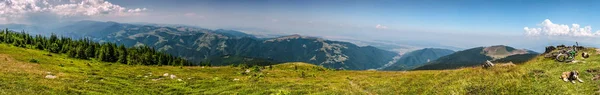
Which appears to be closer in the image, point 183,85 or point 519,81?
point 519,81

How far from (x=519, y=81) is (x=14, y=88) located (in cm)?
5024

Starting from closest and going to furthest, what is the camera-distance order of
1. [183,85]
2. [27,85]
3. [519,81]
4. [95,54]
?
[519,81], [27,85], [183,85], [95,54]

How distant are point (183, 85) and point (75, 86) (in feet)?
40.6

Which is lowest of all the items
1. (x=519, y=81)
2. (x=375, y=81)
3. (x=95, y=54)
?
(x=95, y=54)

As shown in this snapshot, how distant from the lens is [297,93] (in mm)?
33781

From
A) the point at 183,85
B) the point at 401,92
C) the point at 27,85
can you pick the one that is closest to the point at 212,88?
the point at 183,85

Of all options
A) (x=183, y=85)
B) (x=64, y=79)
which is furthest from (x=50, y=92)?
(x=183, y=85)

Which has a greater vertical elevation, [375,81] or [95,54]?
[375,81]

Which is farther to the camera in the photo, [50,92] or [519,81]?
[50,92]

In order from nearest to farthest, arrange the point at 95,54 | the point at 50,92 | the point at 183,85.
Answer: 1. the point at 50,92
2. the point at 183,85
3. the point at 95,54

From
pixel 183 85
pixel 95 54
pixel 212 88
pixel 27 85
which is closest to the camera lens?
pixel 27 85

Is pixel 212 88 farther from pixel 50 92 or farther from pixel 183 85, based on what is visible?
pixel 50 92

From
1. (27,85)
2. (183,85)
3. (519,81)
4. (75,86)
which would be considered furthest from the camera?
(183,85)

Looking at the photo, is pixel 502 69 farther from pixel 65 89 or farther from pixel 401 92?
pixel 65 89
